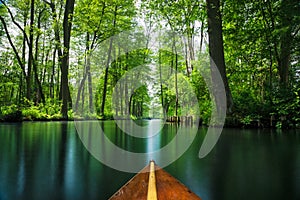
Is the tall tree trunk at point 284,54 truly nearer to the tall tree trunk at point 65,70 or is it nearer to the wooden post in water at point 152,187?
the wooden post in water at point 152,187

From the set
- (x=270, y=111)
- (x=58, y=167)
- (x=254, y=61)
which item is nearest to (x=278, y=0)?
(x=254, y=61)

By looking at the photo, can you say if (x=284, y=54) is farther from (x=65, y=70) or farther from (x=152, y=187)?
(x=65, y=70)

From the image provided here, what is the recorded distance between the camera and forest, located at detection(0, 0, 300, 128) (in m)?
9.41

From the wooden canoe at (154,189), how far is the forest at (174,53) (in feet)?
25.8

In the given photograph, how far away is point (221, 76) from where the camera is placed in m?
9.54

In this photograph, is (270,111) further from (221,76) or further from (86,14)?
(86,14)

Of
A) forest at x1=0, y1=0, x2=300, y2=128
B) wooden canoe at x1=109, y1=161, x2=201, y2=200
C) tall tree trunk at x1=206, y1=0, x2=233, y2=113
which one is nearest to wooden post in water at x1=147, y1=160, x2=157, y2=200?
wooden canoe at x1=109, y1=161, x2=201, y2=200

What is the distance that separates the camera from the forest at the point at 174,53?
941cm

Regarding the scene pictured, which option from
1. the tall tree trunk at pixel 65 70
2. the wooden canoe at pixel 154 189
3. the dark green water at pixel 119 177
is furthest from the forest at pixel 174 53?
the wooden canoe at pixel 154 189

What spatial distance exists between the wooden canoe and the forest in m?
7.86

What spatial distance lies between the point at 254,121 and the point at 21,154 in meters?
8.23

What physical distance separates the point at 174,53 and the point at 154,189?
22104 mm

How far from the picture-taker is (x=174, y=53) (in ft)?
74.3

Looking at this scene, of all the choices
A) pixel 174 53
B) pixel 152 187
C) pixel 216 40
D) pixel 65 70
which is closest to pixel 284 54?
pixel 216 40
